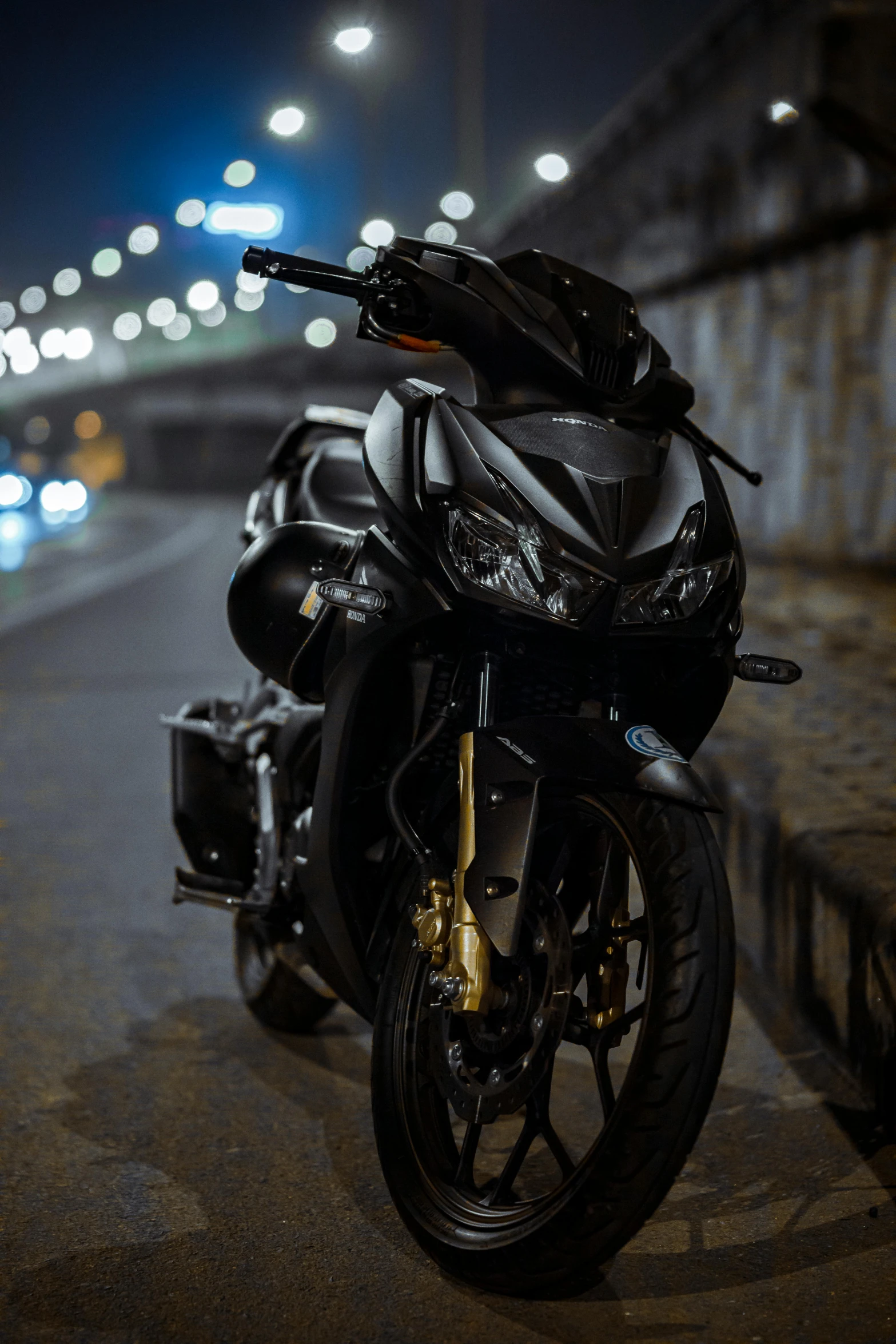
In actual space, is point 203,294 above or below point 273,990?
above

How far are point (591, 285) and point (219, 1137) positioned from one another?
1.94 meters

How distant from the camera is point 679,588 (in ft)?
8.77

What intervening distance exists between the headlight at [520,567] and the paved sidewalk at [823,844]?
1.28 m

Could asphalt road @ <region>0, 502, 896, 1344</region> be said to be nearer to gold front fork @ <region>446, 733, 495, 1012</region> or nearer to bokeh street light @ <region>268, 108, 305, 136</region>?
gold front fork @ <region>446, 733, 495, 1012</region>

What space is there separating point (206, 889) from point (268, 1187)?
0.99 meters

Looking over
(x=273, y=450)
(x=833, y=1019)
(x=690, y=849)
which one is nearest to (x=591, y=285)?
(x=690, y=849)

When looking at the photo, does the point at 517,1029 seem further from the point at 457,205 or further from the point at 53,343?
the point at 53,343

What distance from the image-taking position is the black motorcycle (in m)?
2.42

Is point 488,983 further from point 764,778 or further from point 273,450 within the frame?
point 764,778

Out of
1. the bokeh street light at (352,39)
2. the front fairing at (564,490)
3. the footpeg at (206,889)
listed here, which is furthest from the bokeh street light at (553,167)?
the front fairing at (564,490)

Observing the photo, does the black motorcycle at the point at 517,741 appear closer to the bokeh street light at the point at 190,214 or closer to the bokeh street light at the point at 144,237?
the bokeh street light at the point at 190,214

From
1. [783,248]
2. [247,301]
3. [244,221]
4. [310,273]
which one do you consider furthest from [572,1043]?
[247,301]

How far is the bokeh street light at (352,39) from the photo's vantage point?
6.67 m

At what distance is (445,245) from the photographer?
3.09 meters
